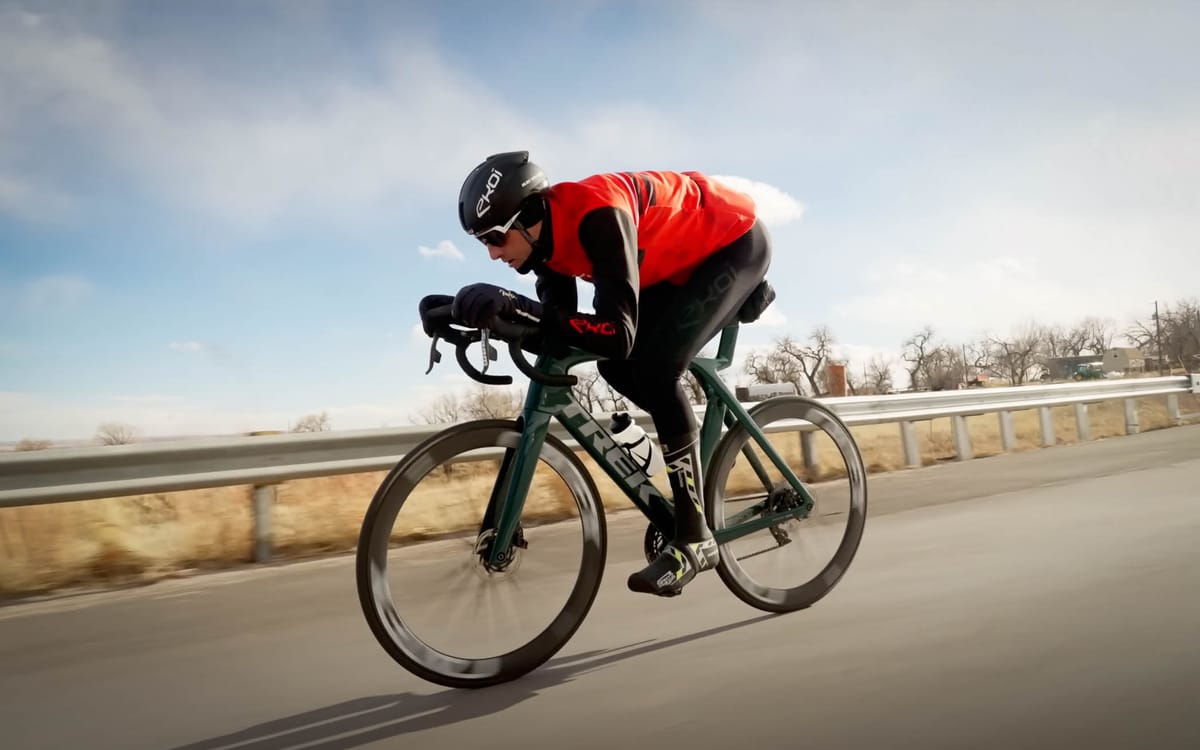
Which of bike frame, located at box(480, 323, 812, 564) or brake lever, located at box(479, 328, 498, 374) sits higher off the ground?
brake lever, located at box(479, 328, 498, 374)

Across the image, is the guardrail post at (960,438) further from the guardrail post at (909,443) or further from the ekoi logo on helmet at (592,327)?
the ekoi logo on helmet at (592,327)

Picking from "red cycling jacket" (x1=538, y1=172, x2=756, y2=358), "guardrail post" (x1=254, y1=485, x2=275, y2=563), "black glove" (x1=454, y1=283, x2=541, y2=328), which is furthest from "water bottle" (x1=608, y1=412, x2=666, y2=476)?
"guardrail post" (x1=254, y1=485, x2=275, y2=563)

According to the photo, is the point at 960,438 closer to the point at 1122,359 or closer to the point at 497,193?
the point at 497,193

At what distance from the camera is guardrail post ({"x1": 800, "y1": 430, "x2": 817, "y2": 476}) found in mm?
4176

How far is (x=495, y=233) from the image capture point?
309cm

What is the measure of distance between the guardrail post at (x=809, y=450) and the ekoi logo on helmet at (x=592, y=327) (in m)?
1.52

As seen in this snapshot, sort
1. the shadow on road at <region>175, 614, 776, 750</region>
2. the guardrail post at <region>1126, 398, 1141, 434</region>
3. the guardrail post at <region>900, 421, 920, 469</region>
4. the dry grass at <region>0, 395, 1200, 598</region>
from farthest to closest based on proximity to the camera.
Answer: the guardrail post at <region>1126, 398, 1141, 434</region> → the guardrail post at <region>900, 421, 920, 469</region> → the dry grass at <region>0, 395, 1200, 598</region> → the shadow on road at <region>175, 614, 776, 750</region>

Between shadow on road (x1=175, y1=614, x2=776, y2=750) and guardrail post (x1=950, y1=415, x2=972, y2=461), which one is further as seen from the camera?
guardrail post (x1=950, y1=415, x2=972, y2=461)

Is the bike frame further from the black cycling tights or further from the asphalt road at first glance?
the asphalt road

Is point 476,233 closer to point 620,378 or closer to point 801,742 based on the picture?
point 620,378

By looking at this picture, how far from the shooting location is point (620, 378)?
3715 millimetres

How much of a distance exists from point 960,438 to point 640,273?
28.4 ft

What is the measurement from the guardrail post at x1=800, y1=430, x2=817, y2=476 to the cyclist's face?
1.76 meters

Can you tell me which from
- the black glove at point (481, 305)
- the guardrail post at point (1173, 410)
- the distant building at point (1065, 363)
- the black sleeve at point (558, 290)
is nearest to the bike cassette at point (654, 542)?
the black sleeve at point (558, 290)
